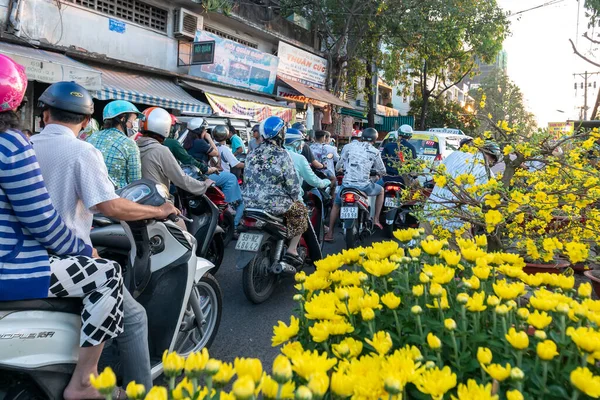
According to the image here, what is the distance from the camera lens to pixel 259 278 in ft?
14.0

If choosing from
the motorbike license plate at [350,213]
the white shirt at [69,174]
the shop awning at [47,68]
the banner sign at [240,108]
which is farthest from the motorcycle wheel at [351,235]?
the banner sign at [240,108]

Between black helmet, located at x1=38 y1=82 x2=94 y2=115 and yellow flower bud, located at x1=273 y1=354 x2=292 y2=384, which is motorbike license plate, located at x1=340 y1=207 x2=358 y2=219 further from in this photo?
yellow flower bud, located at x1=273 y1=354 x2=292 y2=384

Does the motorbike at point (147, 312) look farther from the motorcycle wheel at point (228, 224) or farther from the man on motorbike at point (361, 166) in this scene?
the man on motorbike at point (361, 166)

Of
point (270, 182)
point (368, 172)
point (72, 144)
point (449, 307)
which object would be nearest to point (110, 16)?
point (368, 172)

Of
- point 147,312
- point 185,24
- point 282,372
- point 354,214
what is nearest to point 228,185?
point 354,214

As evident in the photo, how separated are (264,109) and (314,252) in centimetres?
1010

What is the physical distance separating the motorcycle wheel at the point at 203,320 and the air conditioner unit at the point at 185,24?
426 inches

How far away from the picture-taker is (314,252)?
4.79 m

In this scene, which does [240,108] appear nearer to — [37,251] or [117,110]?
[117,110]

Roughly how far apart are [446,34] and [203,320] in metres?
16.0

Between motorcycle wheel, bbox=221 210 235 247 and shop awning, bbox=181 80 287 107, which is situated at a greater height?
shop awning, bbox=181 80 287 107

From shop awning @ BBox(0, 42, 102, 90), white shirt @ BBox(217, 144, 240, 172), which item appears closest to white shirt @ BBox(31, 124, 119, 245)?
white shirt @ BBox(217, 144, 240, 172)

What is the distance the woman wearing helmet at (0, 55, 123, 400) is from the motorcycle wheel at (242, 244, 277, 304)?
215 centimetres

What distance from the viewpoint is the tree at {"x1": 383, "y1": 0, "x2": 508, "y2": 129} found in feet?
52.9
